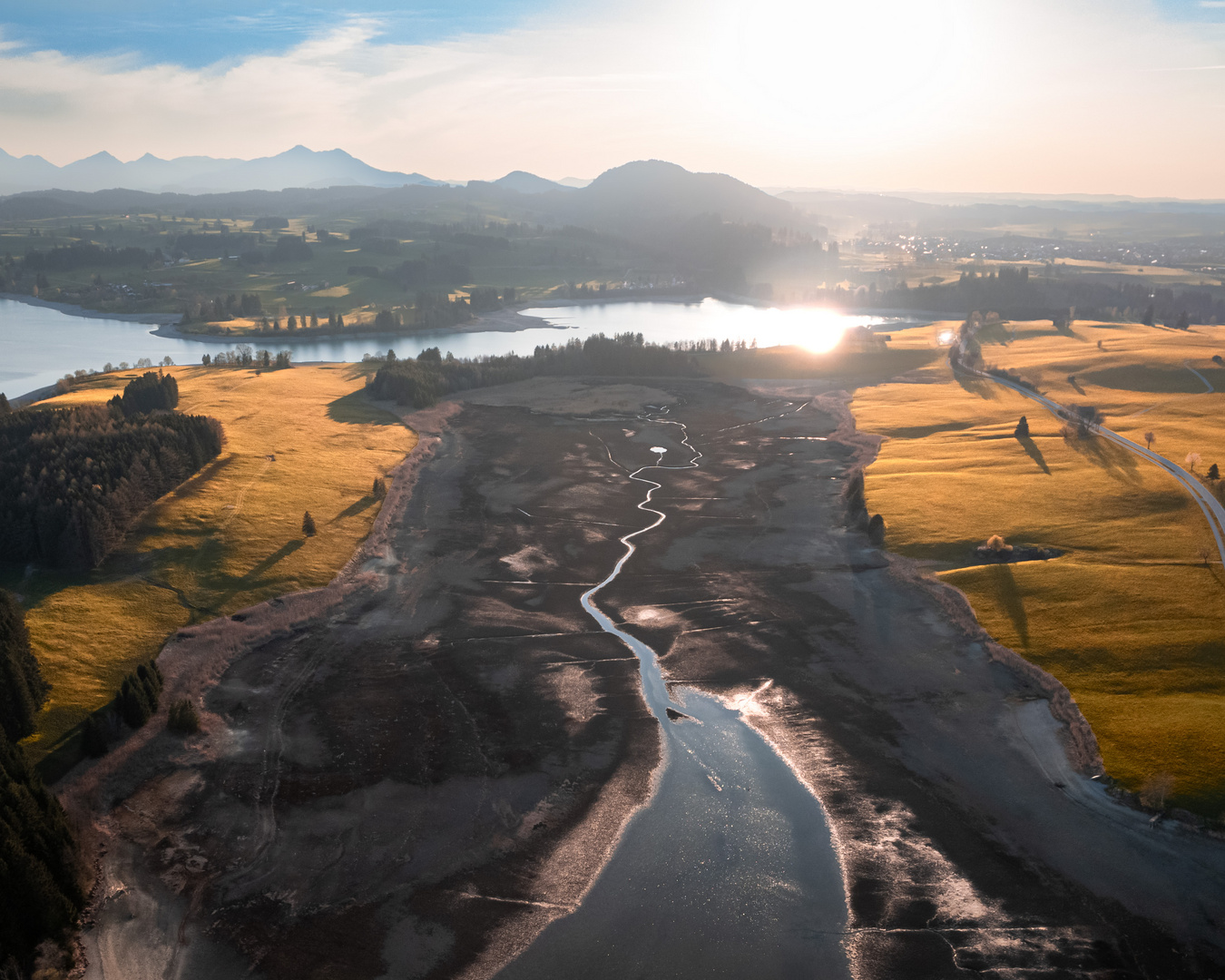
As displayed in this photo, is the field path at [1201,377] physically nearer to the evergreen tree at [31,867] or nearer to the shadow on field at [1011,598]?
the shadow on field at [1011,598]

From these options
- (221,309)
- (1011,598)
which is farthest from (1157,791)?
(221,309)

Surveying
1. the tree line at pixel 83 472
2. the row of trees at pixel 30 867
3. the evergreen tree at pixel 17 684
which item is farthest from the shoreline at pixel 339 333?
the row of trees at pixel 30 867

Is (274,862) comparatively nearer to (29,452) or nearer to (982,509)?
(29,452)

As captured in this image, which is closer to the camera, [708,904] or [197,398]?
[708,904]

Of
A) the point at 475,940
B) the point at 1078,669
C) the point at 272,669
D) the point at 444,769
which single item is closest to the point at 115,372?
the point at 272,669

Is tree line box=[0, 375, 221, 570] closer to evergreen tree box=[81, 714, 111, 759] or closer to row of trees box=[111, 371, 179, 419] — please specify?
row of trees box=[111, 371, 179, 419]

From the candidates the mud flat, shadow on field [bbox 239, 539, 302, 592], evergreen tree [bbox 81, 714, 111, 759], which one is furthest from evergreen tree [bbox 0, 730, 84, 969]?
shadow on field [bbox 239, 539, 302, 592]
